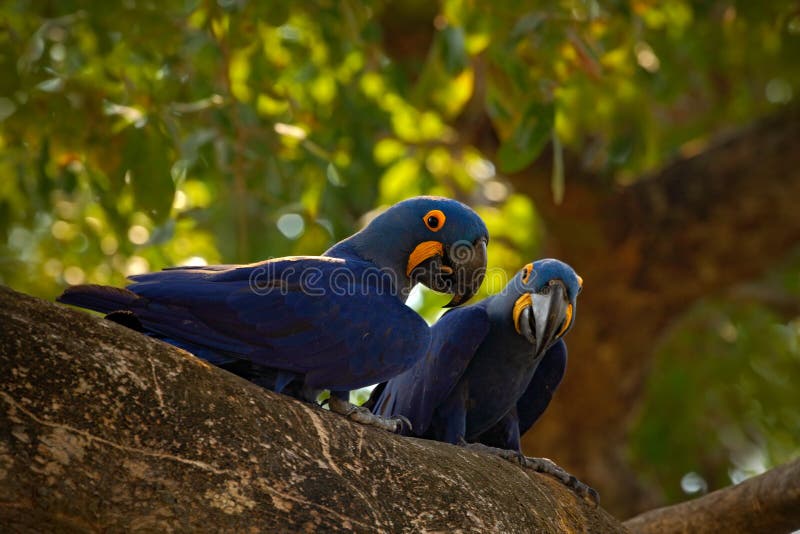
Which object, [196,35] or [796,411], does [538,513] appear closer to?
[196,35]

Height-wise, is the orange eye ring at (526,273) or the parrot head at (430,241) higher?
the parrot head at (430,241)

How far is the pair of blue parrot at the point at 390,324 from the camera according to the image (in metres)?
3.51

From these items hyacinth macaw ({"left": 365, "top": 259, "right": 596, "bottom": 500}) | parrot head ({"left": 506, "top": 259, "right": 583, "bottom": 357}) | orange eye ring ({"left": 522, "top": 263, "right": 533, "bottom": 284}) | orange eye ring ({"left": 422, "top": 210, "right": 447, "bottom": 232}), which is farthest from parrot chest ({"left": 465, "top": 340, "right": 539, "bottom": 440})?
orange eye ring ({"left": 422, "top": 210, "right": 447, "bottom": 232})

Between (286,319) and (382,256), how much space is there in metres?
0.77

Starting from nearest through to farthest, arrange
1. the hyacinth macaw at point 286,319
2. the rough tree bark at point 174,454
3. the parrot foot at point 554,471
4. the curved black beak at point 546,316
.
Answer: the rough tree bark at point 174,454 < the hyacinth macaw at point 286,319 < the parrot foot at point 554,471 < the curved black beak at point 546,316

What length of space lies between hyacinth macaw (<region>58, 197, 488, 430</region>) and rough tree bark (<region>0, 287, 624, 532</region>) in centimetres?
45

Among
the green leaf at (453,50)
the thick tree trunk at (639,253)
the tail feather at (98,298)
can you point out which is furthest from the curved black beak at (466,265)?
the thick tree trunk at (639,253)

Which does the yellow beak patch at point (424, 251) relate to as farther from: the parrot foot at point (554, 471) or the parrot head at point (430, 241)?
the parrot foot at point (554, 471)

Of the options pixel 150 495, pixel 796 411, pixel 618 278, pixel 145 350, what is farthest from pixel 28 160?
pixel 796 411

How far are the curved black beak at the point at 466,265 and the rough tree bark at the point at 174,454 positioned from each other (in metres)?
1.24

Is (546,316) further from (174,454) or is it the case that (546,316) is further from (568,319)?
(174,454)

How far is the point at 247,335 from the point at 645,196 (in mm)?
5174

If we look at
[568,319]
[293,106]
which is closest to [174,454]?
[568,319]

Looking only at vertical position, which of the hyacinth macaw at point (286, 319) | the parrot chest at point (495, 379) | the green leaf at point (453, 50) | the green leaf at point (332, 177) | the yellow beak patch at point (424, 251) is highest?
the green leaf at point (453, 50)
